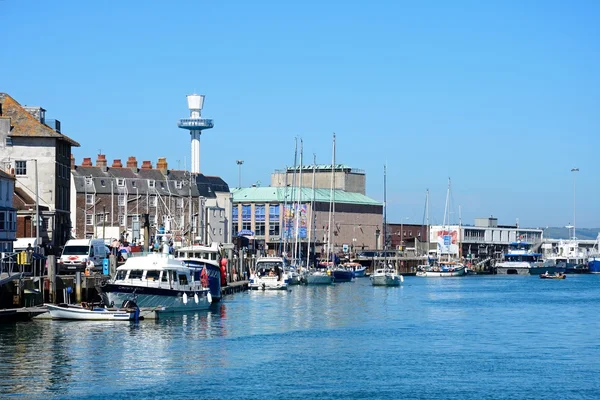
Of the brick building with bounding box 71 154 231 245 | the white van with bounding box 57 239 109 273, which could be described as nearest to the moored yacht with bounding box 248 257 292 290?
the brick building with bounding box 71 154 231 245

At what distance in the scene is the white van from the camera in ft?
289

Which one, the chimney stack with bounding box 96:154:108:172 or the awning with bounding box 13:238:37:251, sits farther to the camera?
the chimney stack with bounding box 96:154:108:172

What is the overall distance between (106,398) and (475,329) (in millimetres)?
36560

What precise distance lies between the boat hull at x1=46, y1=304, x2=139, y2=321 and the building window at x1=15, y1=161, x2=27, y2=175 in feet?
129

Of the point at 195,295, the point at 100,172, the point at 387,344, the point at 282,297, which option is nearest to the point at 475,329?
the point at 387,344

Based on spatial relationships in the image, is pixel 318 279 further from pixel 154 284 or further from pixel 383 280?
pixel 154 284

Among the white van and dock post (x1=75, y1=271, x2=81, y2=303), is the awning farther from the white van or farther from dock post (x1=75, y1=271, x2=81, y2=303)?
dock post (x1=75, y1=271, x2=81, y2=303)

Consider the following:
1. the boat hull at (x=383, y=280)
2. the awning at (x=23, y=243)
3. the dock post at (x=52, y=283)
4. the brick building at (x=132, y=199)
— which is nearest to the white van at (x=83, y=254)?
the awning at (x=23, y=243)

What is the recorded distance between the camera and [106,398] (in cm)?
4481

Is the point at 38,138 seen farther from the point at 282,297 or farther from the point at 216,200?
the point at 216,200

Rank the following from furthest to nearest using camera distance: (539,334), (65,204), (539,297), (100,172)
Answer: (100,172) < (539,297) < (65,204) < (539,334)

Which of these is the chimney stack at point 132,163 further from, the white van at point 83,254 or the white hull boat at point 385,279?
the white van at point 83,254

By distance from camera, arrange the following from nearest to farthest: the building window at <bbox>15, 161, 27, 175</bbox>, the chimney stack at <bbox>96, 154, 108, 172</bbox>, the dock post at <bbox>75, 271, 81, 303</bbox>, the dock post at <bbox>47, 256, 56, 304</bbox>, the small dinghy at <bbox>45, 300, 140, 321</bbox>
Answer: the small dinghy at <bbox>45, 300, 140, 321</bbox> < the dock post at <bbox>47, 256, 56, 304</bbox> < the dock post at <bbox>75, 271, 81, 303</bbox> < the building window at <bbox>15, 161, 27, 175</bbox> < the chimney stack at <bbox>96, 154, 108, 172</bbox>

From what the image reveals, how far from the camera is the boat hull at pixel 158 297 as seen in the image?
2876 inches
